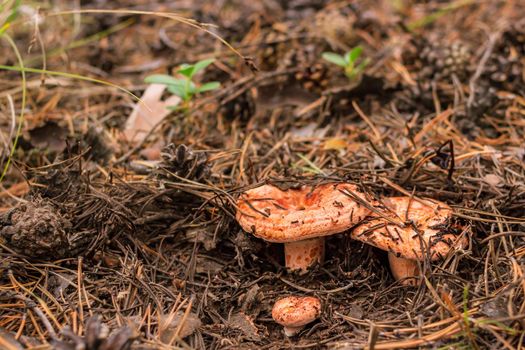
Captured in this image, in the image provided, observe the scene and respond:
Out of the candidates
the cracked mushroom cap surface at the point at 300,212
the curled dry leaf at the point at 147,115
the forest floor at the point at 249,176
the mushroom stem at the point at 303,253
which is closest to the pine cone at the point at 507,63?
the forest floor at the point at 249,176

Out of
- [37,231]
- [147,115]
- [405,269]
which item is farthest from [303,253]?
[147,115]

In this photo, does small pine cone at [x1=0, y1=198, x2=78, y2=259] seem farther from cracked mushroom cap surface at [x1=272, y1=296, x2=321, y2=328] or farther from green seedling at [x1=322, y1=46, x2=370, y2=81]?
green seedling at [x1=322, y1=46, x2=370, y2=81]

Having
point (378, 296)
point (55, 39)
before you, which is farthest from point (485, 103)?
point (55, 39)

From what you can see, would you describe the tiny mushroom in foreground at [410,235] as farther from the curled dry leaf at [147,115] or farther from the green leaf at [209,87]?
the curled dry leaf at [147,115]

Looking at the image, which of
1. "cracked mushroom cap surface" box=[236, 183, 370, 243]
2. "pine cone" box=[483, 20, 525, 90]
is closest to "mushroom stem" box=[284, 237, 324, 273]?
"cracked mushroom cap surface" box=[236, 183, 370, 243]

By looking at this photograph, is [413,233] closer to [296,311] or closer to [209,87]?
[296,311]

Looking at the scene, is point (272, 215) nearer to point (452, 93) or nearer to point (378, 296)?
point (378, 296)
